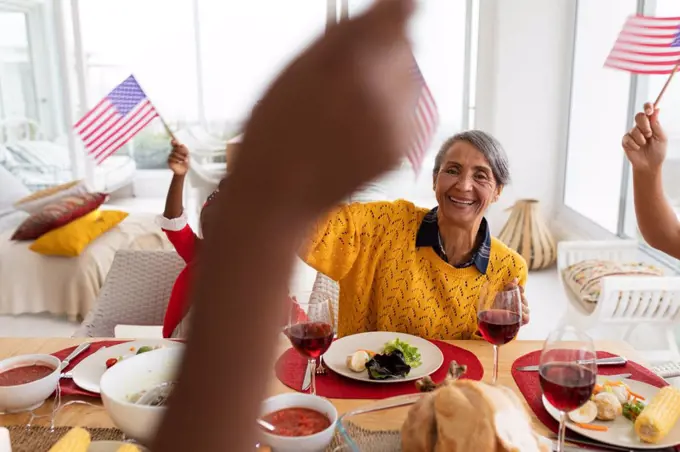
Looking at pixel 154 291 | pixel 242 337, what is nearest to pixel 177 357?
pixel 242 337

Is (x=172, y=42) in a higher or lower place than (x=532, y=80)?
higher

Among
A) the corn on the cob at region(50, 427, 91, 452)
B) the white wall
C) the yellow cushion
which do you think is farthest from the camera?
the white wall

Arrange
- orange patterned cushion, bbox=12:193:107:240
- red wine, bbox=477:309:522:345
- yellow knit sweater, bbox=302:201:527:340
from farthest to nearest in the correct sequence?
orange patterned cushion, bbox=12:193:107:240 → yellow knit sweater, bbox=302:201:527:340 → red wine, bbox=477:309:522:345

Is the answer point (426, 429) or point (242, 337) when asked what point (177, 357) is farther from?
point (426, 429)

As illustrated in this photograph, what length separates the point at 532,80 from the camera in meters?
4.82

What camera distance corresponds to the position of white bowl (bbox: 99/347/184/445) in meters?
0.80

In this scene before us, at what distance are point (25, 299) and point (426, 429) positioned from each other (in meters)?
3.05

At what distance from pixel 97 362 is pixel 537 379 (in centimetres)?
98

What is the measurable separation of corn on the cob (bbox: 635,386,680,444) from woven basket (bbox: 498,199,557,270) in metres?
3.46

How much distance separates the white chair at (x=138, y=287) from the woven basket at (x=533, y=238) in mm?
3078

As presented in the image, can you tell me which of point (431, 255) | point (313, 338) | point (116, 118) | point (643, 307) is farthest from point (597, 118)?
point (313, 338)

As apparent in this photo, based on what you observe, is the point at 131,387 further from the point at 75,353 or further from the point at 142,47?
the point at 142,47

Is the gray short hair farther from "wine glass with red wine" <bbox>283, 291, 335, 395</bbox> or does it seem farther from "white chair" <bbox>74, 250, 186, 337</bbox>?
"white chair" <bbox>74, 250, 186, 337</bbox>

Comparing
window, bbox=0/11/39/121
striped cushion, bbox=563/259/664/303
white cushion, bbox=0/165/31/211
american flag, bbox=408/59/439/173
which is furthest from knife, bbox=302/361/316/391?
window, bbox=0/11/39/121
